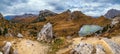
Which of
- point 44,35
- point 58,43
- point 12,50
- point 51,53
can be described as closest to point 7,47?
point 12,50

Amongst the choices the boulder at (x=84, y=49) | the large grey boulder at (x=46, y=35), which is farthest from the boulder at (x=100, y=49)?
the large grey boulder at (x=46, y=35)

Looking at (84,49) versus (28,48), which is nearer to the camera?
(84,49)

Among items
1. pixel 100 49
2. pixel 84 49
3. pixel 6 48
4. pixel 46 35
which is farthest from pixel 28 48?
pixel 46 35

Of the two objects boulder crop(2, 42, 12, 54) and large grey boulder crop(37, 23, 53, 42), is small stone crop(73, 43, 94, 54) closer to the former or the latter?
boulder crop(2, 42, 12, 54)

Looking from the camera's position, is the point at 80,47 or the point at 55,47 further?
the point at 55,47

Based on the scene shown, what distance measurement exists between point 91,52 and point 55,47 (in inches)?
423

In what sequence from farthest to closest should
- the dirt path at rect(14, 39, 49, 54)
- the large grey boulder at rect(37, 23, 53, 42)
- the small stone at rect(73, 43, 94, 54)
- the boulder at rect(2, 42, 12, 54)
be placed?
the large grey boulder at rect(37, 23, 53, 42), the dirt path at rect(14, 39, 49, 54), the boulder at rect(2, 42, 12, 54), the small stone at rect(73, 43, 94, 54)

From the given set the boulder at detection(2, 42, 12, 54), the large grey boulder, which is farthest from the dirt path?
the large grey boulder

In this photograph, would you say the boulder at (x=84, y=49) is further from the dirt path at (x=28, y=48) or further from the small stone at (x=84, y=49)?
the dirt path at (x=28, y=48)

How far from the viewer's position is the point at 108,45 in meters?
32.6

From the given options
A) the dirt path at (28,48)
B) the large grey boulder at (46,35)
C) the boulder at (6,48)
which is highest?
the boulder at (6,48)

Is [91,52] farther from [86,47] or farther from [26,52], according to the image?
[26,52]

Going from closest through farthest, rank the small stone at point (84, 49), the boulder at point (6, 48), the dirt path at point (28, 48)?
1. the small stone at point (84, 49)
2. the boulder at point (6, 48)
3. the dirt path at point (28, 48)

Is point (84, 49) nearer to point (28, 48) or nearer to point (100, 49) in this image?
point (100, 49)
